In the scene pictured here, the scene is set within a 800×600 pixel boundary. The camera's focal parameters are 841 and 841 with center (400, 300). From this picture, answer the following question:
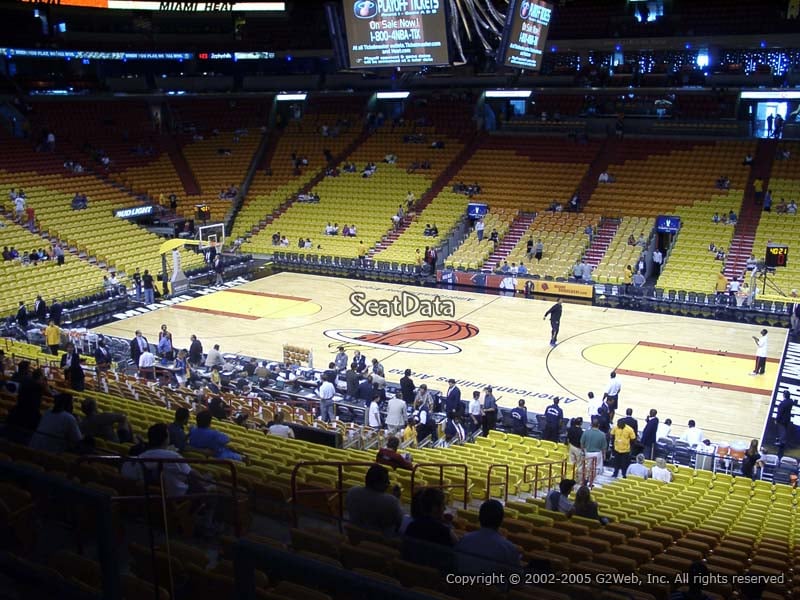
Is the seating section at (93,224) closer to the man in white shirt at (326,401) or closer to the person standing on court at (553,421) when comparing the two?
the man in white shirt at (326,401)

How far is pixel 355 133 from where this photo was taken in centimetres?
4300

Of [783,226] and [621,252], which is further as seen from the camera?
[621,252]

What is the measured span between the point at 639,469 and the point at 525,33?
46.1 feet

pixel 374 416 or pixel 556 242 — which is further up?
pixel 556 242

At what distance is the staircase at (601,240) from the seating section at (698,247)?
7.70ft

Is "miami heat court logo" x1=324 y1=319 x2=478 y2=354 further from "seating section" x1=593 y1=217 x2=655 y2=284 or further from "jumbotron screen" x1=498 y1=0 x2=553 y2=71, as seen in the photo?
"jumbotron screen" x1=498 y1=0 x2=553 y2=71

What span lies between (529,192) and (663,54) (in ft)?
30.8

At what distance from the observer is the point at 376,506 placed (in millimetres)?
6008

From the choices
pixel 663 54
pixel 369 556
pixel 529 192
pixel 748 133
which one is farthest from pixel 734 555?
pixel 663 54

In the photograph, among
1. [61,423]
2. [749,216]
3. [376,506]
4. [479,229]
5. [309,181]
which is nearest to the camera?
[376,506]

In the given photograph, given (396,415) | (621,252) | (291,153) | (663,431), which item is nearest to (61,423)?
(396,415)

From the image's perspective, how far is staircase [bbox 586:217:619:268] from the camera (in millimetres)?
30898

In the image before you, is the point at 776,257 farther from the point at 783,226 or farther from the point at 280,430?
the point at 280,430

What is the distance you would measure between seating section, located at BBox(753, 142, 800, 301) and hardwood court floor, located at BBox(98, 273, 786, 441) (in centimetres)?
312
